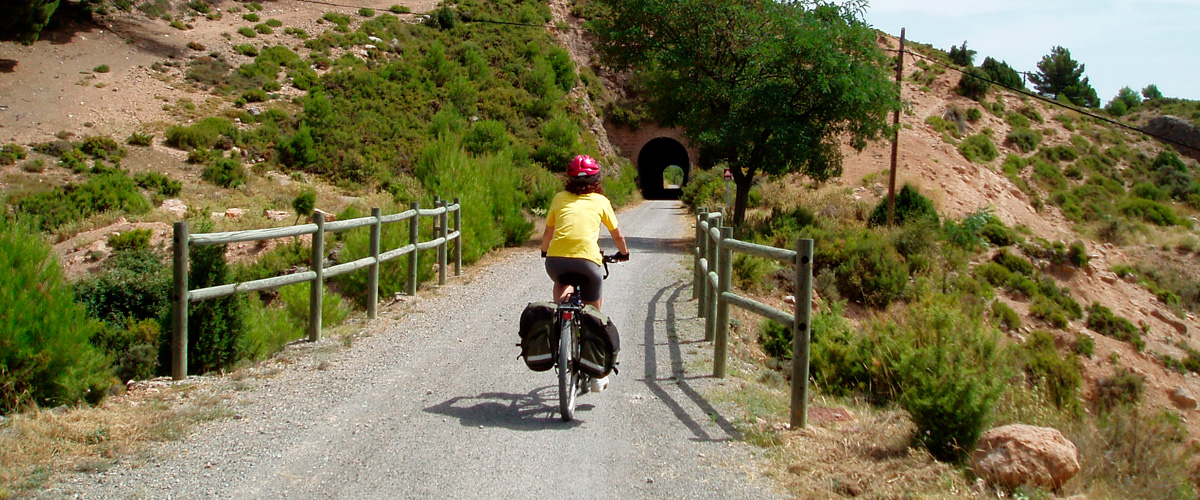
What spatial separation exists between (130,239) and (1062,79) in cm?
8406

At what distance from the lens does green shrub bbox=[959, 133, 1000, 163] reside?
4928 centimetres

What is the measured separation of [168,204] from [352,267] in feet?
53.1

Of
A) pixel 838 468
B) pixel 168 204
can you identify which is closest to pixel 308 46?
pixel 168 204

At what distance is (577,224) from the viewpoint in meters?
5.78

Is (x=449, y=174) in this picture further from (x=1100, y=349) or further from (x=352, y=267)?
(x=1100, y=349)

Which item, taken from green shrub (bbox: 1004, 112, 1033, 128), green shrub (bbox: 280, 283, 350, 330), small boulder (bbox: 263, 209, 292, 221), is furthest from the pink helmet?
green shrub (bbox: 1004, 112, 1033, 128)

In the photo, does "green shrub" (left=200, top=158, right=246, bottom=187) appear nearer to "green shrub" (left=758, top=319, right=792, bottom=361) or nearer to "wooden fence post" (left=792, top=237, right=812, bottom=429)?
"green shrub" (left=758, top=319, right=792, bottom=361)

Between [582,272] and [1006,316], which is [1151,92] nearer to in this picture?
[1006,316]

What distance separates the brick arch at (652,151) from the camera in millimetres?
50719

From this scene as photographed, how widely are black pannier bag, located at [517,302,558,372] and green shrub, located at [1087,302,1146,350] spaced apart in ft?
84.0

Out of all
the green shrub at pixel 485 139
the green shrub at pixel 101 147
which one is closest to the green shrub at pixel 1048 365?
the green shrub at pixel 485 139

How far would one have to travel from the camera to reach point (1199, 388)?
23.7 metres

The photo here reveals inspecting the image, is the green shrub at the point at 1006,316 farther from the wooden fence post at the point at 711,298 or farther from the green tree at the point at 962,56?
the green tree at the point at 962,56

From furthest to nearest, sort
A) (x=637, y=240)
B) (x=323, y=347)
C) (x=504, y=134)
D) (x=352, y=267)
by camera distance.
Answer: (x=504, y=134)
(x=637, y=240)
(x=352, y=267)
(x=323, y=347)
